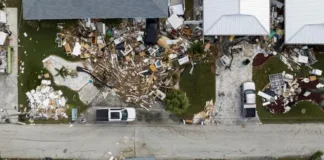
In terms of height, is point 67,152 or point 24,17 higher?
point 24,17

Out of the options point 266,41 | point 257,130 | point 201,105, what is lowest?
point 257,130

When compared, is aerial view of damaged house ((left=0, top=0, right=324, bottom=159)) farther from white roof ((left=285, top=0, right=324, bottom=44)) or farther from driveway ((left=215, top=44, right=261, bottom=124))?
white roof ((left=285, top=0, right=324, bottom=44))

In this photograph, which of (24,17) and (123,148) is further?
(123,148)

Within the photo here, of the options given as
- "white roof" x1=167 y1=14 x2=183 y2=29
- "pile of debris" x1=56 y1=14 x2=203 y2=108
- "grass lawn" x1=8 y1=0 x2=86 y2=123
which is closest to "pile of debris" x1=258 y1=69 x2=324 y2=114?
"pile of debris" x1=56 y1=14 x2=203 y2=108

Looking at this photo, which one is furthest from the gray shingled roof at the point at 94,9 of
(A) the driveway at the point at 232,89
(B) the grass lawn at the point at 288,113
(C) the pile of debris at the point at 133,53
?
(B) the grass lawn at the point at 288,113

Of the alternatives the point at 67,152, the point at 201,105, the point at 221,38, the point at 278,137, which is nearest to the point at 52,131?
the point at 67,152

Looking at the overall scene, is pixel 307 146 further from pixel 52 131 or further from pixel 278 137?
pixel 52 131
